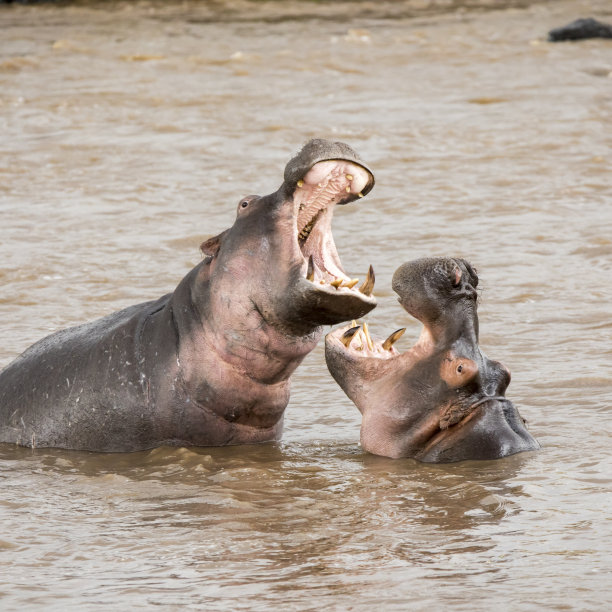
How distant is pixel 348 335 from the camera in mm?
6379

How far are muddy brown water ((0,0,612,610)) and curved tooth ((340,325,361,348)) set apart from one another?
1.52 feet

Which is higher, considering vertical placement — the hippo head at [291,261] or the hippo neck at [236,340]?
the hippo head at [291,261]

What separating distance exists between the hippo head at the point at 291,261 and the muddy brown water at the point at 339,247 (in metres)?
0.61

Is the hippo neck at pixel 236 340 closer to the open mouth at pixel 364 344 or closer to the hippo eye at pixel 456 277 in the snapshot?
the open mouth at pixel 364 344

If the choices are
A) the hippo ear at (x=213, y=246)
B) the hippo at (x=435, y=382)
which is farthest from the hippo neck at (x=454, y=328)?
the hippo ear at (x=213, y=246)

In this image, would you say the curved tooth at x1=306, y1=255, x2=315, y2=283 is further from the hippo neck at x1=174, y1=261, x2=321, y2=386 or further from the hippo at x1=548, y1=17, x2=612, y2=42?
the hippo at x1=548, y1=17, x2=612, y2=42

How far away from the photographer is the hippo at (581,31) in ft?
61.6

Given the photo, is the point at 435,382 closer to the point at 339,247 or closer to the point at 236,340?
the point at 236,340

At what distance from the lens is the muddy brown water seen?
4871 millimetres

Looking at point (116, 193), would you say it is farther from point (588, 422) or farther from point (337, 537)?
point (337, 537)

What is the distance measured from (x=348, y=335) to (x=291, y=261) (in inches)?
27.6

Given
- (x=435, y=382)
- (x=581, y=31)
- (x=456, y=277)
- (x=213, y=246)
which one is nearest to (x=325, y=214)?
(x=213, y=246)

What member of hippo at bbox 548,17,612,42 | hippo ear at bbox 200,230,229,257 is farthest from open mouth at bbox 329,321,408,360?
hippo at bbox 548,17,612,42

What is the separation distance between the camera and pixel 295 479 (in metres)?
5.96
